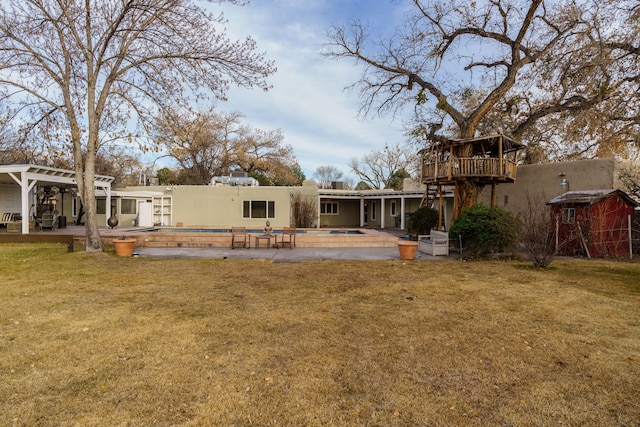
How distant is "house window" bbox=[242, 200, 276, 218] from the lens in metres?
20.9

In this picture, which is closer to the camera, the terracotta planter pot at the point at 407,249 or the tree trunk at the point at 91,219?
the terracotta planter pot at the point at 407,249

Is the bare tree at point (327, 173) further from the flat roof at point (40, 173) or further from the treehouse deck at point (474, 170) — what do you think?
the flat roof at point (40, 173)

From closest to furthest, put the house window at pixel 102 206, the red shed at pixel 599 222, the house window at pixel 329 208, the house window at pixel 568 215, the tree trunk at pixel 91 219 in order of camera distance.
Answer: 1. the tree trunk at pixel 91 219
2. the red shed at pixel 599 222
3. the house window at pixel 568 215
4. the house window at pixel 102 206
5. the house window at pixel 329 208

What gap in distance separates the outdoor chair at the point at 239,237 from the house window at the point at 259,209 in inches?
293

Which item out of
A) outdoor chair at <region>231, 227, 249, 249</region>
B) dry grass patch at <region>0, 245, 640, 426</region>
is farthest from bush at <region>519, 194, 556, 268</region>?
outdoor chair at <region>231, 227, 249, 249</region>

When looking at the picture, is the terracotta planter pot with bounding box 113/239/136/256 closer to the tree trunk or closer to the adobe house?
the tree trunk

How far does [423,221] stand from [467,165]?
10.5 feet

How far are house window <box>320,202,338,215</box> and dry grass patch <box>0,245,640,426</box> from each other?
1946 centimetres

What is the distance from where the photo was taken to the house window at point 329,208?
26.0 metres

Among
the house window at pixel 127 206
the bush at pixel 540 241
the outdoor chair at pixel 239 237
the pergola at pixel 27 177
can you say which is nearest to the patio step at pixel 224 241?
the outdoor chair at pixel 239 237

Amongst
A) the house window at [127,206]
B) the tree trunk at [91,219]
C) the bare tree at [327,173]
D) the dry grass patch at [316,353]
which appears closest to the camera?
the dry grass patch at [316,353]

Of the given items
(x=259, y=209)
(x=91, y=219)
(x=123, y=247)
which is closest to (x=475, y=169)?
(x=259, y=209)

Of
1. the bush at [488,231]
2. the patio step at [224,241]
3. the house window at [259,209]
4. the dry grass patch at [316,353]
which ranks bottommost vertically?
the dry grass patch at [316,353]

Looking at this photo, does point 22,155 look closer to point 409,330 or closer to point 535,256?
point 409,330
